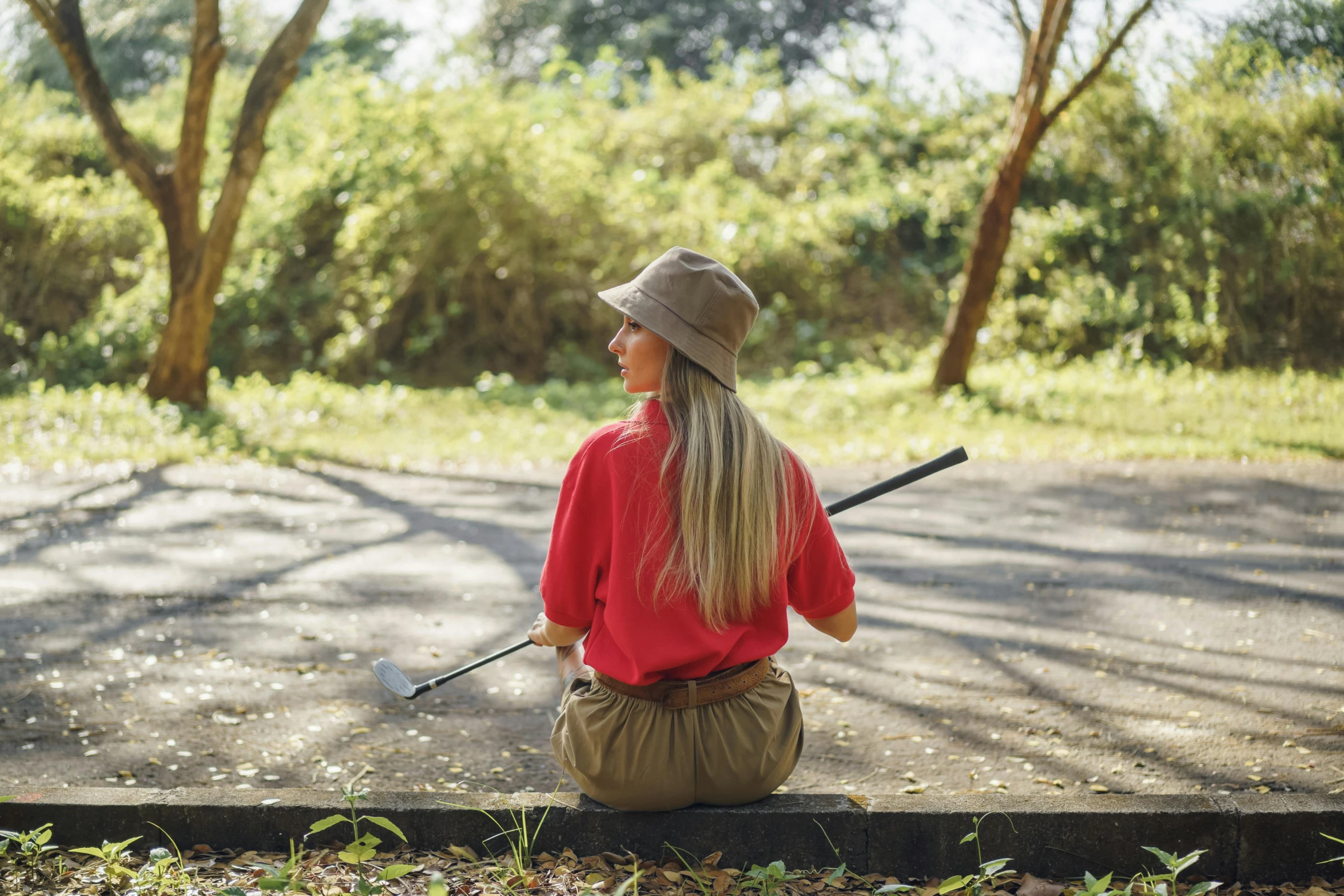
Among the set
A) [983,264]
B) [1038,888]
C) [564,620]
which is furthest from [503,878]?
[983,264]

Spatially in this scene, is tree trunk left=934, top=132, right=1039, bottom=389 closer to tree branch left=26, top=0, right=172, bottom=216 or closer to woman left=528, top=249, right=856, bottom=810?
tree branch left=26, top=0, right=172, bottom=216

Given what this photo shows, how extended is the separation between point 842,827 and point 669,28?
2955 cm

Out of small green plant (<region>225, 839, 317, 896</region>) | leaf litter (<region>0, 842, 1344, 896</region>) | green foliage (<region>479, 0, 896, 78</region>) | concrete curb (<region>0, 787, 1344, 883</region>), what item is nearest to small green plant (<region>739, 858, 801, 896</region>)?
leaf litter (<region>0, 842, 1344, 896</region>)

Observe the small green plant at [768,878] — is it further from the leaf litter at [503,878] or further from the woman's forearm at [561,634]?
the woman's forearm at [561,634]

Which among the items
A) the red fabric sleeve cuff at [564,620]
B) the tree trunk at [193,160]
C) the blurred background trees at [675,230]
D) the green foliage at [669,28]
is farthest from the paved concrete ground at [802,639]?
the green foliage at [669,28]

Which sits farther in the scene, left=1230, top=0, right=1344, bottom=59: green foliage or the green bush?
the green bush

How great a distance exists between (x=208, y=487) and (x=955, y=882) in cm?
747

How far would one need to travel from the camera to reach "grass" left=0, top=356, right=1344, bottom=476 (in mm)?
9977

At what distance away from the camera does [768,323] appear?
52.6 ft

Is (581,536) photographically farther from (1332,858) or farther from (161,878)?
(1332,858)

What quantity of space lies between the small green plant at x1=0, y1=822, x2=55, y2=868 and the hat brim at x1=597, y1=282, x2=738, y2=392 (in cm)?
181

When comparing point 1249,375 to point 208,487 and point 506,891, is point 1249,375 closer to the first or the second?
point 208,487

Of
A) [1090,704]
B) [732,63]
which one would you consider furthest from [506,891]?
[732,63]

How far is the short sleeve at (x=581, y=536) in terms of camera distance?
109 inches
